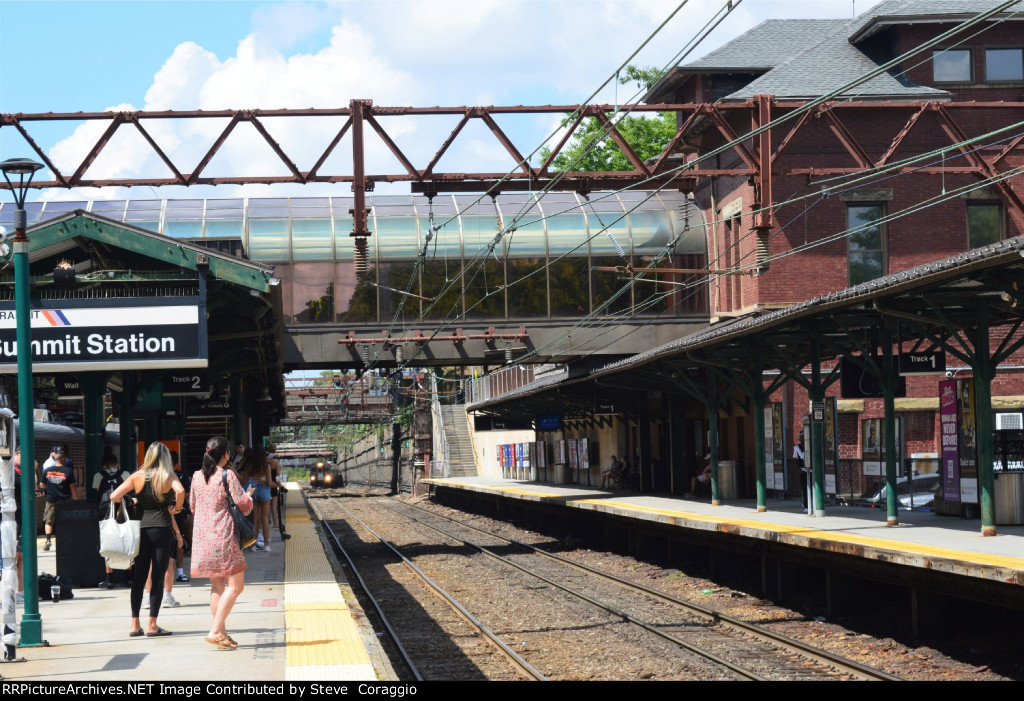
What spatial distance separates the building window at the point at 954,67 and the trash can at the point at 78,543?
23.3m

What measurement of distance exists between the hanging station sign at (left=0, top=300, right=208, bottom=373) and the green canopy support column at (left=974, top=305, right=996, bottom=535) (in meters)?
8.64

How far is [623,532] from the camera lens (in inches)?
1072

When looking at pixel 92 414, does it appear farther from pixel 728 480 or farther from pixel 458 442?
pixel 458 442

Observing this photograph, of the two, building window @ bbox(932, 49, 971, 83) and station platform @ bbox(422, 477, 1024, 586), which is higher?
building window @ bbox(932, 49, 971, 83)

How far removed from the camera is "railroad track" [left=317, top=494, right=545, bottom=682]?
12.6m

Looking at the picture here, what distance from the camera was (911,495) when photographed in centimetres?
2086

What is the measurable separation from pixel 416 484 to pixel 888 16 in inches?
1606

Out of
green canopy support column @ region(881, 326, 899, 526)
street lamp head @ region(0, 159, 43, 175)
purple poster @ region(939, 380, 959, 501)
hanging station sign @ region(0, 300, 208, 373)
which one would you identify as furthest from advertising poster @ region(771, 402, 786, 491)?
street lamp head @ region(0, 159, 43, 175)

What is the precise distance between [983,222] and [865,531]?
668 inches

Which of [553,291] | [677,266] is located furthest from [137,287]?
[677,266]

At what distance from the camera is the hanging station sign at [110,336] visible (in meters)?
14.3

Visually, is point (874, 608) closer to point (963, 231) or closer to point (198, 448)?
point (963, 231)

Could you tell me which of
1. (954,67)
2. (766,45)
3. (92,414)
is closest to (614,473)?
(766,45)

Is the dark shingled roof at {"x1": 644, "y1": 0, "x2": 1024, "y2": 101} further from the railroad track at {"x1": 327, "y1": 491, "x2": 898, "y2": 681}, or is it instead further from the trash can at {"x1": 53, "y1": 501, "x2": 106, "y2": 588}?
the trash can at {"x1": 53, "y1": 501, "x2": 106, "y2": 588}
